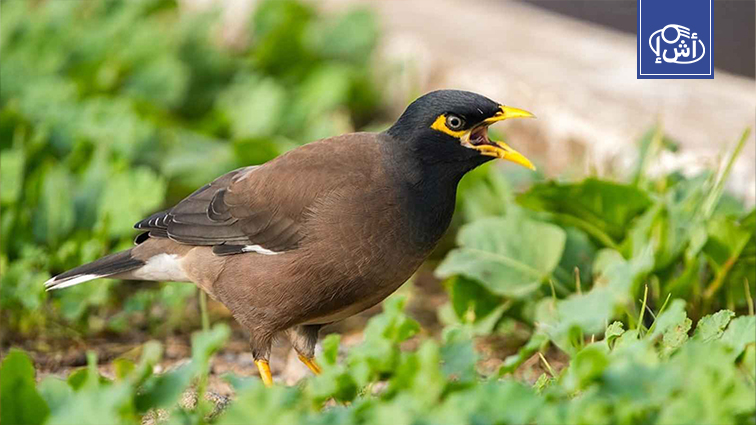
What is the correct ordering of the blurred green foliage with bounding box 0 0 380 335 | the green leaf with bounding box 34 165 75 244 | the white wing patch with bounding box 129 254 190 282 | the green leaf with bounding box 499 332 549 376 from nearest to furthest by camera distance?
the green leaf with bounding box 499 332 549 376 < the white wing patch with bounding box 129 254 190 282 < the blurred green foliage with bounding box 0 0 380 335 < the green leaf with bounding box 34 165 75 244

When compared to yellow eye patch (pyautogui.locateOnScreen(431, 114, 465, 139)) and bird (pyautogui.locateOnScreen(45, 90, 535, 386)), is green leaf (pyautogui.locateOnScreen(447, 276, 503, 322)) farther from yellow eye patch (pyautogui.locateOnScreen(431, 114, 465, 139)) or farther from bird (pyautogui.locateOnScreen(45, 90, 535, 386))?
yellow eye patch (pyautogui.locateOnScreen(431, 114, 465, 139))

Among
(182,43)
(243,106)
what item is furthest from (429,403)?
(182,43)

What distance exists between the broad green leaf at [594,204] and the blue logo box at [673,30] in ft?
4.37

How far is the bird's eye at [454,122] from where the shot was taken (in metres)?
3.73

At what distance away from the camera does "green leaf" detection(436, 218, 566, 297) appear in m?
4.30

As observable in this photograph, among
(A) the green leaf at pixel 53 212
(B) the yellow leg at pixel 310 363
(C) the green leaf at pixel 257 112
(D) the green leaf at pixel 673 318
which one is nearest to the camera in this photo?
(D) the green leaf at pixel 673 318

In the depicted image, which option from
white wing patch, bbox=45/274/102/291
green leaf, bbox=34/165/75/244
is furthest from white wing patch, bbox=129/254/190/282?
green leaf, bbox=34/165/75/244

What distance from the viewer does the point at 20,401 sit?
2719mm

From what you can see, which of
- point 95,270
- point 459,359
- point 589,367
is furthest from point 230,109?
point 589,367

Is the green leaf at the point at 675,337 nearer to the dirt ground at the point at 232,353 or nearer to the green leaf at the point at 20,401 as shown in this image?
the dirt ground at the point at 232,353

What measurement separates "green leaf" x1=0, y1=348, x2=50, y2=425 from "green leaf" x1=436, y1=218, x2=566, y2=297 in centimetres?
194

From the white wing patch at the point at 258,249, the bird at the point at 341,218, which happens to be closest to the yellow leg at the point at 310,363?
the bird at the point at 341,218

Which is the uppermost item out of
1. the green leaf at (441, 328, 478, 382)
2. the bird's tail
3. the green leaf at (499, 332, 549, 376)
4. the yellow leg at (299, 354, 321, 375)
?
the green leaf at (441, 328, 478, 382)

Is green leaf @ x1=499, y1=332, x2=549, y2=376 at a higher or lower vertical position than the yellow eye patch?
lower
